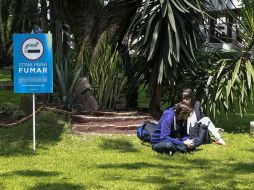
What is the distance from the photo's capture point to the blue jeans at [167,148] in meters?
8.73

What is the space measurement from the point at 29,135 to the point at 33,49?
1.82 metres

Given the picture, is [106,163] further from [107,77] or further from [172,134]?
[107,77]

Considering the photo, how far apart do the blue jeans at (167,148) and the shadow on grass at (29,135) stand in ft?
6.16

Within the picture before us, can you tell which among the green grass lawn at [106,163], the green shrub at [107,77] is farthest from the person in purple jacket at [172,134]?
the green shrub at [107,77]

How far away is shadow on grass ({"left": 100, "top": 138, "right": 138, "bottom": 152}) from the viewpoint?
940 centimetres

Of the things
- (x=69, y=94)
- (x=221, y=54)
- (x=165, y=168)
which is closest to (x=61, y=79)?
(x=69, y=94)

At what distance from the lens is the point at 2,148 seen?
9352 millimetres

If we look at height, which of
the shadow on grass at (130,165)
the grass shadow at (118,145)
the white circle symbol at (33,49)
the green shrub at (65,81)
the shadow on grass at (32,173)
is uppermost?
the white circle symbol at (33,49)

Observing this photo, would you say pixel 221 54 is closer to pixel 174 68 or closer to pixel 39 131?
pixel 174 68

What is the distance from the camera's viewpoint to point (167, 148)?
8766mm

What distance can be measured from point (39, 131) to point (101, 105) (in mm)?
1801

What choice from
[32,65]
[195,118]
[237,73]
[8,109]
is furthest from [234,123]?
[32,65]

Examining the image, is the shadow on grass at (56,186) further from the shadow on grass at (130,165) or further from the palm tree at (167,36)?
the palm tree at (167,36)

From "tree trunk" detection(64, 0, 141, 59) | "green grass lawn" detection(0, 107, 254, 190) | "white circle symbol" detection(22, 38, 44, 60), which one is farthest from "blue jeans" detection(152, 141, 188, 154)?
"tree trunk" detection(64, 0, 141, 59)
